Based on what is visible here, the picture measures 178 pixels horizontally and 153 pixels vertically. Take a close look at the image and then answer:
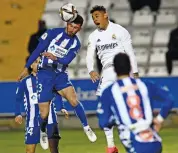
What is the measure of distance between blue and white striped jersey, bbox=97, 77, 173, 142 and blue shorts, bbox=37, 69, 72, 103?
152 inches

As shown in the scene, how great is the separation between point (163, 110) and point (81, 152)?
17.4 feet

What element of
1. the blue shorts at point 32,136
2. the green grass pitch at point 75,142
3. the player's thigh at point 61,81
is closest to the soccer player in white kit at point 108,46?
the player's thigh at point 61,81

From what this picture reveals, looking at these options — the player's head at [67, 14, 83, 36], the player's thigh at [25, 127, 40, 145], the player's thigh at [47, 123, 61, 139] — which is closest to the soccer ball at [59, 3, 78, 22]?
the player's head at [67, 14, 83, 36]

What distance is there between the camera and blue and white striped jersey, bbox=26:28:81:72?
10.8 meters

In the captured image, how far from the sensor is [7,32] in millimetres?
19719

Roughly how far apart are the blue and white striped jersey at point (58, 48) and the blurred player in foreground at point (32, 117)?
318 mm

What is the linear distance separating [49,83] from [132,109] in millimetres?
4279

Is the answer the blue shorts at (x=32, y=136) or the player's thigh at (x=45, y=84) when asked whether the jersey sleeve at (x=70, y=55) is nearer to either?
the player's thigh at (x=45, y=84)

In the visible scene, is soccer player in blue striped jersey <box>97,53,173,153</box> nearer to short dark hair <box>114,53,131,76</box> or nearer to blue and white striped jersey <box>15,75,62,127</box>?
short dark hair <box>114,53,131,76</box>

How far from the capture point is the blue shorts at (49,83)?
10680mm

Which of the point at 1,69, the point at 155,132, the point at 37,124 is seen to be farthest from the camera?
the point at 1,69

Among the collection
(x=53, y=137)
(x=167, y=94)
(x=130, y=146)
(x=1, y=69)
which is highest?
(x=167, y=94)

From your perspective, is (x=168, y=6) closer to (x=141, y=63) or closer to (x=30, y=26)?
(x=141, y=63)

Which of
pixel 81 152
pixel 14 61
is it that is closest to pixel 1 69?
pixel 14 61
